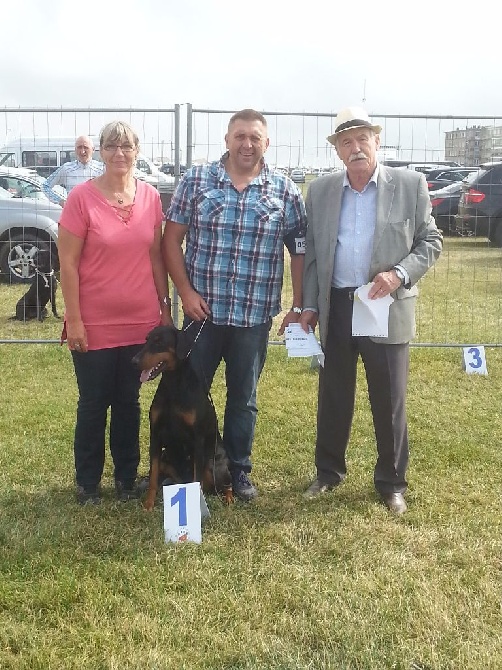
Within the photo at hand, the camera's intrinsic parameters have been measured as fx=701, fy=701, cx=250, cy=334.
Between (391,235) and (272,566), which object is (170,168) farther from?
(272,566)

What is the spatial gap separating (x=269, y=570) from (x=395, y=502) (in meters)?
0.91

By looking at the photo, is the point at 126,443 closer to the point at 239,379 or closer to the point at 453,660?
the point at 239,379

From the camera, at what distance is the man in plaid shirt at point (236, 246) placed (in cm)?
327

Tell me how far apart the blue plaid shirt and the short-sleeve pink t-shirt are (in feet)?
0.66

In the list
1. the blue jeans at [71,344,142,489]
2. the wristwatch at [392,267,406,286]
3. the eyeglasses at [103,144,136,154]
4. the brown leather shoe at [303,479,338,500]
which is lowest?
the brown leather shoe at [303,479,338,500]

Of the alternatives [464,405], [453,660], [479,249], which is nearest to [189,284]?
[453,660]

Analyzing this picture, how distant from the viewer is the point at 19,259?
911cm

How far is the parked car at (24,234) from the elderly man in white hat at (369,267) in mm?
5332

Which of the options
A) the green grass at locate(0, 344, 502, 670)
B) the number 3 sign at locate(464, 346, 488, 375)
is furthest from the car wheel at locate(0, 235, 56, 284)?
the number 3 sign at locate(464, 346, 488, 375)

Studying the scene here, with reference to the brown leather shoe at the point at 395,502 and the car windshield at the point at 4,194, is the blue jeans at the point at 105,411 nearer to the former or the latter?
the brown leather shoe at the point at 395,502

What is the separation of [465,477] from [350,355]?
1.02 metres

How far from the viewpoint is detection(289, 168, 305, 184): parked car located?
5.04 m

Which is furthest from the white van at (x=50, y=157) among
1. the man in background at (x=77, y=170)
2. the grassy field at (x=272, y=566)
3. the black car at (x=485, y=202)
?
the black car at (x=485, y=202)

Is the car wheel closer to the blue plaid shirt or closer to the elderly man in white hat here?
the blue plaid shirt
